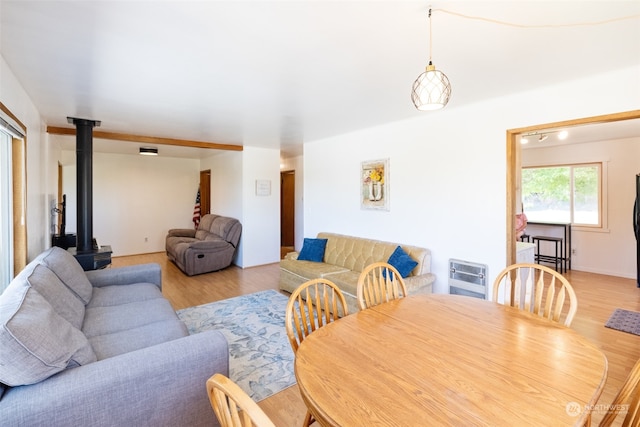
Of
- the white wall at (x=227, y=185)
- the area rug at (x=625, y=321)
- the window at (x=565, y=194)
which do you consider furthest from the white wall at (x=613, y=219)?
the white wall at (x=227, y=185)

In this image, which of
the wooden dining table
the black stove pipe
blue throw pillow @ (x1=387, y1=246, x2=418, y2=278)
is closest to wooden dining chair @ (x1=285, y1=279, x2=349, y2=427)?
the wooden dining table

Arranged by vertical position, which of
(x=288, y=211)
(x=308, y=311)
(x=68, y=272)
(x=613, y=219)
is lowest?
(x=308, y=311)

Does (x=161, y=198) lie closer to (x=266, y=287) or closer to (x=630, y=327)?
(x=266, y=287)

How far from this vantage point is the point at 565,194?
579 cm

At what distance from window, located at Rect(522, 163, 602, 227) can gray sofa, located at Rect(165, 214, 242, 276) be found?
19.1 feet

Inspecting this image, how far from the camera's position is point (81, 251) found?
3.69 metres

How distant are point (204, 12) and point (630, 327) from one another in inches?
181

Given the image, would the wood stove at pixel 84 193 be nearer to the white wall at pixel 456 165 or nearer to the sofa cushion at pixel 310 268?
the sofa cushion at pixel 310 268

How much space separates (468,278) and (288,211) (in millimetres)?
5193

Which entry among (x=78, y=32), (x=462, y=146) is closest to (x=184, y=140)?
(x=78, y=32)

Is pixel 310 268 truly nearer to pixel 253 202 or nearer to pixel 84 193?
pixel 253 202

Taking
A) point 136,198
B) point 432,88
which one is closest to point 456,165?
point 432,88

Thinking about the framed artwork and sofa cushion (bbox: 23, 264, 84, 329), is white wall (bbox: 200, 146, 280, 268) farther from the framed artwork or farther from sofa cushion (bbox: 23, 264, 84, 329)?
sofa cushion (bbox: 23, 264, 84, 329)

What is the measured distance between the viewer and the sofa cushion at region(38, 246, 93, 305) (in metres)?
2.41
